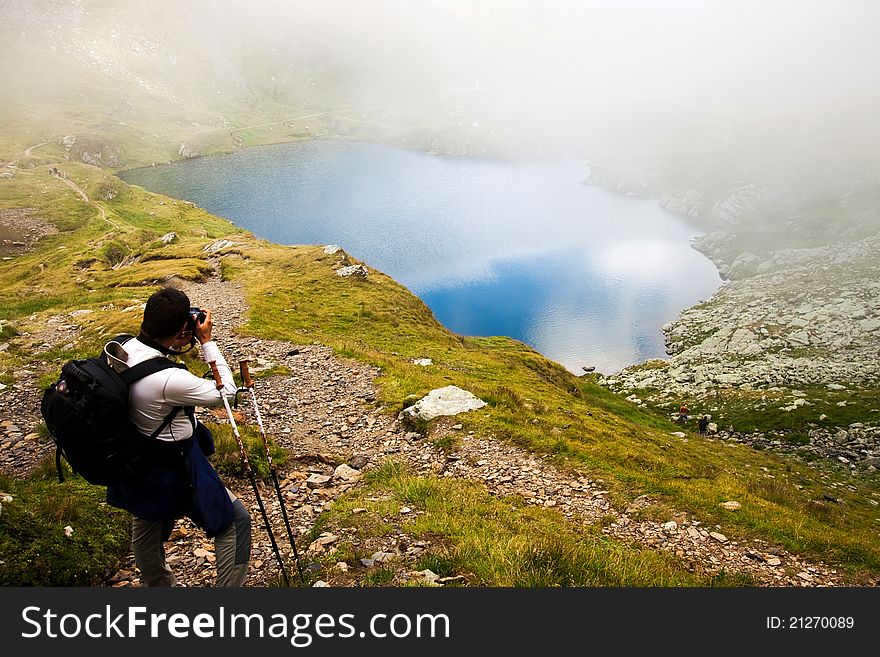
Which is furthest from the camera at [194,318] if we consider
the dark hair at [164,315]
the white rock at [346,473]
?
the white rock at [346,473]

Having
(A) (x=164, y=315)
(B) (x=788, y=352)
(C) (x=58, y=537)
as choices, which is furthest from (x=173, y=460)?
(B) (x=788, y=352)

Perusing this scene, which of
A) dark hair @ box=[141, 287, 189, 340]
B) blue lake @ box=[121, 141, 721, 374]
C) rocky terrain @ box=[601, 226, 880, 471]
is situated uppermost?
blue lake @ box=[121, 141, 721, 374]

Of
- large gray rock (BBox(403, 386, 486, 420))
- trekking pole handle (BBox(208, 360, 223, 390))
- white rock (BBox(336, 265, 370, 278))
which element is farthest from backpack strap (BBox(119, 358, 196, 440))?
white rock (BBox(336, 265, 370, 278))

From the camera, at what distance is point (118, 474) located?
16.2 ft

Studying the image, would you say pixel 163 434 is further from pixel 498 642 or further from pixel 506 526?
pixel 506 526

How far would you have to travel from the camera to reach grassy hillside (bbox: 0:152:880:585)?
1071 centimetres

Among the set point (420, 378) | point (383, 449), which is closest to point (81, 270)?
point (420, 378)

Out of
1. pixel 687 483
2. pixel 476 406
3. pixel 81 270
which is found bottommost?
pixel 687 483

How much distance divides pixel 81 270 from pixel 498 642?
64621 millimetres

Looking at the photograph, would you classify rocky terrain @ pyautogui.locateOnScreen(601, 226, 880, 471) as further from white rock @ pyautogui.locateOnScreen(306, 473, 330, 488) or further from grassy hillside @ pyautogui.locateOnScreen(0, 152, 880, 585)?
white rock @ pyautogui.locateOnScreen(306, 473, 330, 488)

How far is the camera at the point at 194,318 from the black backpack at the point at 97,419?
726mm

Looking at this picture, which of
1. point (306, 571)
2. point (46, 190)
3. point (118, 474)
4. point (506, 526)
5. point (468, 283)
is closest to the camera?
point (118, 474)

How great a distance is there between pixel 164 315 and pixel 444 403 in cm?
1282

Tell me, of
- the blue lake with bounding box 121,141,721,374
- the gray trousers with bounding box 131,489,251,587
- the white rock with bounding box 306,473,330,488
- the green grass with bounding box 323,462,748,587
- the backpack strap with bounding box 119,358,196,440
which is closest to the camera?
the backpack strap with bounding box 119,358,196,440
